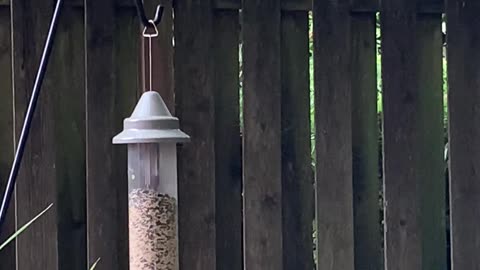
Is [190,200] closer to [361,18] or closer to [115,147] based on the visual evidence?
[115,147]

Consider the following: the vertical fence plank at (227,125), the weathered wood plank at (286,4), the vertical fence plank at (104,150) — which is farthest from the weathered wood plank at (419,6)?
the vertical fence plank at (104,150)

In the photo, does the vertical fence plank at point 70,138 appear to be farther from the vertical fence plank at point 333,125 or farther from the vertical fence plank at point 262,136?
the vertical fence plank at point 333,125

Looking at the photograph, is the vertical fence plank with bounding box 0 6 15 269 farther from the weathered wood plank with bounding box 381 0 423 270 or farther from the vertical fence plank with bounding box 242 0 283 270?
the weathered wood plank with bounding box 381 0 423 270

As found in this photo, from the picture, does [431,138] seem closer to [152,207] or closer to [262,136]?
[262,136]

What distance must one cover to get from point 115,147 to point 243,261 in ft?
1.52

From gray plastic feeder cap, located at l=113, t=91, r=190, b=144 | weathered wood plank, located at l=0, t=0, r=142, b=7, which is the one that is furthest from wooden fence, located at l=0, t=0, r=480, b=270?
gray plastic feeder cap, located at l=113, t=91, r=190, b=144

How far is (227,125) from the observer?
2035 mm

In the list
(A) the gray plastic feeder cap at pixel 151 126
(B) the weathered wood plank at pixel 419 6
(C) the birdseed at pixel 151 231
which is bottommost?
(C) the birdseed at pixel 151 231

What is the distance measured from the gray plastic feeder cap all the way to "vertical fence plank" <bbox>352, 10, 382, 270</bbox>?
915 millimetres

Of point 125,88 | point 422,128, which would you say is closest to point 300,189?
point 422,128

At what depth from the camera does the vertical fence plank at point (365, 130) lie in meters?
2.08

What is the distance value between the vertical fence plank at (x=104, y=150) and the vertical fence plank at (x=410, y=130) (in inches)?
29.0

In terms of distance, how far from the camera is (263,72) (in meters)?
2.04

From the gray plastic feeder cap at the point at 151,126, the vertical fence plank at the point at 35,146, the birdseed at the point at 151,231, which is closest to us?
the gray plastic feeder cap at the point at 151,126
